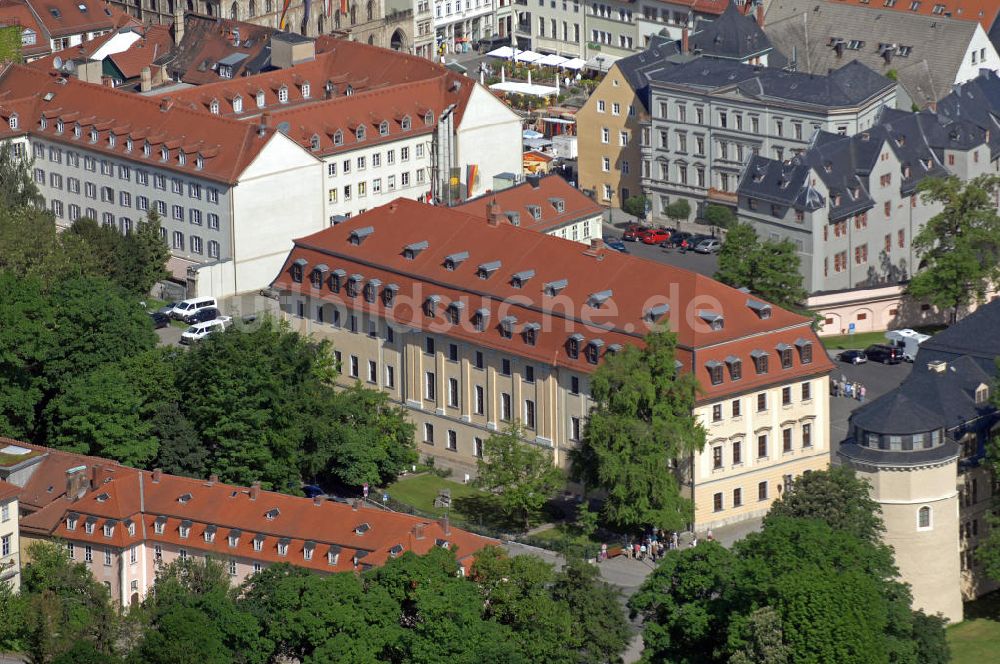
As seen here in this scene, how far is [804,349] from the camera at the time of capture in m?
166

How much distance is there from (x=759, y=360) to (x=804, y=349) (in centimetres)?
344

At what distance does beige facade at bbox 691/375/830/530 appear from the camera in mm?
163750

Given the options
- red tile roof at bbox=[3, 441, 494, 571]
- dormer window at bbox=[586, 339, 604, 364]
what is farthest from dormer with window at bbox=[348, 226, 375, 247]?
red tile roof at bbox=[3, 441, 494, 571]

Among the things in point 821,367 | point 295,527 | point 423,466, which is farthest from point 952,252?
point 295,527

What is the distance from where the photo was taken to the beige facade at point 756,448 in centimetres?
16375

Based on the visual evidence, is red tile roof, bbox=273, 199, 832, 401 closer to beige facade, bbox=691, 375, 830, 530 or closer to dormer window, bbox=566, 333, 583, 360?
dormer window, bbox=566, 333, 583, 360

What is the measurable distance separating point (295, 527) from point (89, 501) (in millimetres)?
12555

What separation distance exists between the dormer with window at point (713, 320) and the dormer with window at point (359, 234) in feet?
86.5

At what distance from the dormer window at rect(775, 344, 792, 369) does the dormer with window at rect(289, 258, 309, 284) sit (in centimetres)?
3393

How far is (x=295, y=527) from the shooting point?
154m

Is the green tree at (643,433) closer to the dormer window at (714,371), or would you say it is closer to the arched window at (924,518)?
the dormer window at (714,371)

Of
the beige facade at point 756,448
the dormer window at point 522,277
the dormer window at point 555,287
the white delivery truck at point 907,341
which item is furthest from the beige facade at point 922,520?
the white delivery truck at point 907,341

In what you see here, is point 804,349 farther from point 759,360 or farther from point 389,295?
point 389,295

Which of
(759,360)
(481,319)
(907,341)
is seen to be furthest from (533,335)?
(907,341)
